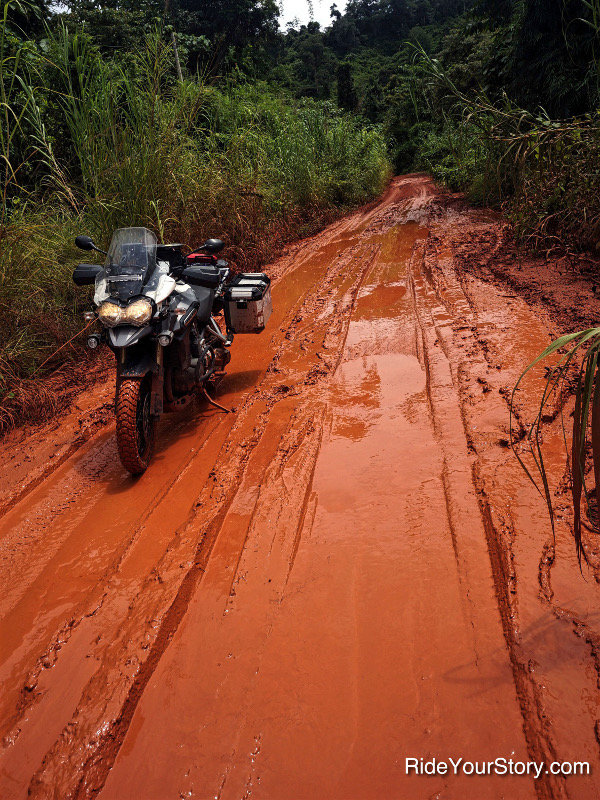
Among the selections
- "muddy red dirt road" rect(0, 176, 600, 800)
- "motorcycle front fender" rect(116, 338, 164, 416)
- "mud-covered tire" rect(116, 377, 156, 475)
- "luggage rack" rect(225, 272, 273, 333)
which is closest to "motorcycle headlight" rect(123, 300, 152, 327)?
"motorcycle front fender" rect(116, 338, 164, 416)

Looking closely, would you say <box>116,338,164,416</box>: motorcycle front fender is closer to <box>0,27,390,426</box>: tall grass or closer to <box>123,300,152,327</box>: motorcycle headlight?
<box>123,300,152,327</box>: motorcycle headlight

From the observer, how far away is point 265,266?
→ 847cm

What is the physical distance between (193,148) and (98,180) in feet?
7.97

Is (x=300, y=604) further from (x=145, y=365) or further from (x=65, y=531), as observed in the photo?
(x=145, y=365)

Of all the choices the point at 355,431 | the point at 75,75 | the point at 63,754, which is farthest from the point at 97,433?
the point at 75,75

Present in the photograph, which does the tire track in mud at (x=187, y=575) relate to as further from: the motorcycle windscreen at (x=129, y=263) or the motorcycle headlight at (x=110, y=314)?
the motorcycle windscreen at (x=129, y=263)

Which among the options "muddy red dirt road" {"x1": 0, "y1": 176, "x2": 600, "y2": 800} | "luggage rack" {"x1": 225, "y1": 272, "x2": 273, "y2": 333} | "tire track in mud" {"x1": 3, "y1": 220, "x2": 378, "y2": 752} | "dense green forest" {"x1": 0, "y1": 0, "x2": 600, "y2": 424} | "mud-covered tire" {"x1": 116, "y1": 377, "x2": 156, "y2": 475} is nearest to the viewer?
→ "muddy red dirt road" {"x1": 0, "y1": 176, "x2": 600, "y2": 800}

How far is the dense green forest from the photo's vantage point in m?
4.85

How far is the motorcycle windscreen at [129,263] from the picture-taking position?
11.1 feet

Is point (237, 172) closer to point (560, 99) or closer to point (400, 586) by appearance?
point (560, 99)

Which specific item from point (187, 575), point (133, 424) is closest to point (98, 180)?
point (133, 424)

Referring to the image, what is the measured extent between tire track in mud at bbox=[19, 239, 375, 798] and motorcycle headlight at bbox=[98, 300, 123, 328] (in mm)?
1090

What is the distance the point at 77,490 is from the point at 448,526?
227cm

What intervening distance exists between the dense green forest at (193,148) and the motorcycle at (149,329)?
1.06 meters
